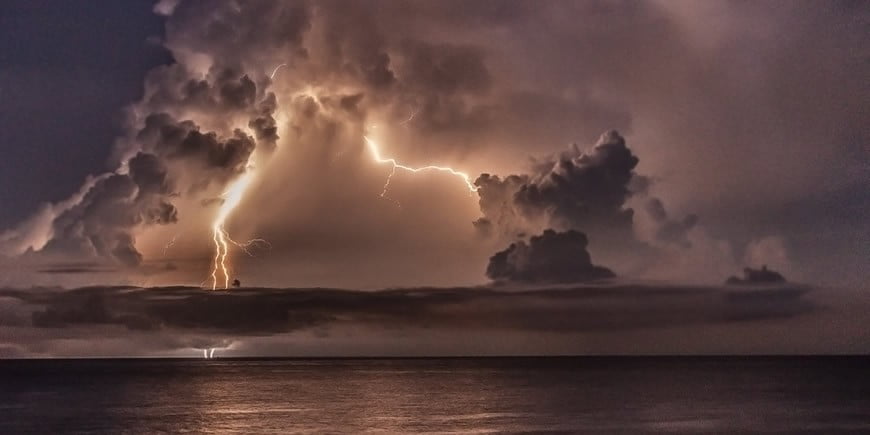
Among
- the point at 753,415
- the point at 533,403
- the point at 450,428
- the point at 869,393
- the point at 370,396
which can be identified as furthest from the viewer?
the point at 869,393

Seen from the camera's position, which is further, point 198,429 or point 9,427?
point 9,427

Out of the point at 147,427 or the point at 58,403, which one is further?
the point at 58,403

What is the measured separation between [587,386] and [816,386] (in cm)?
2705

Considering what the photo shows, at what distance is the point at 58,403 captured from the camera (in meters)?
88.8

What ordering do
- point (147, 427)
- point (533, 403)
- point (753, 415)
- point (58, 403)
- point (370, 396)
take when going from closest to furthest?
point (147, 427) → point (753, 415) → point (533, 403) → point (58, 403) → point (370, 396)

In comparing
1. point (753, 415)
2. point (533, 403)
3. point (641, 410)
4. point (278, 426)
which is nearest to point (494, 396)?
point (533, 403)

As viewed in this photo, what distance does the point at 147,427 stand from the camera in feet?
208

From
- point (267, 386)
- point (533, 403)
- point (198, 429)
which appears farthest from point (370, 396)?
point (198, 429)

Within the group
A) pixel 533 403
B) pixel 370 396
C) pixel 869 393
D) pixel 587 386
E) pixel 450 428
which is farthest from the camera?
pixel 587 386

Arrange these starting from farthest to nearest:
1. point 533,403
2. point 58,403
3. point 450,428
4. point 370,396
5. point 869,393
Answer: point 869,393 → point 370,396 → point 58,403 → point 533,403 → point 450,428

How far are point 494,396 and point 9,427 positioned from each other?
1713 inches

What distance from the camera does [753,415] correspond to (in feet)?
230

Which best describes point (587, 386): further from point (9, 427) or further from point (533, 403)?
point (9, 427)

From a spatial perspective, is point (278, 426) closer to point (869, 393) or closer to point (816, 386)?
point (869, 393)
